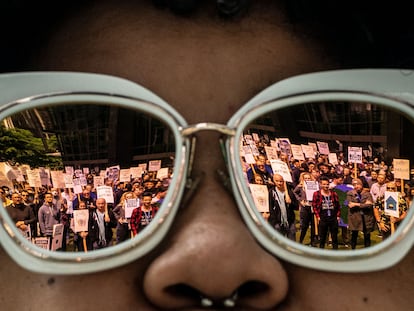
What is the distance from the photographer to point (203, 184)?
3.13ft

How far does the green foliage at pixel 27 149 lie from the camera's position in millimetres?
1048

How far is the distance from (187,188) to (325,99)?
27 cm

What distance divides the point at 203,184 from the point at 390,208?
38 cm

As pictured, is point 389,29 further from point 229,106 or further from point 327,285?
point 327,285

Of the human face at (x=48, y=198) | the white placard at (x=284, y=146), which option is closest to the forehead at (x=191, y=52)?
the white placard at (x=284, y=146)

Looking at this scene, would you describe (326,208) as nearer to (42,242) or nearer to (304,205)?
(304,205)

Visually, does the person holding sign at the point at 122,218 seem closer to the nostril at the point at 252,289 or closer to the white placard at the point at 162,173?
the white placard at the point at 162,173

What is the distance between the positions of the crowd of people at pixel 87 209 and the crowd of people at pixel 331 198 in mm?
219

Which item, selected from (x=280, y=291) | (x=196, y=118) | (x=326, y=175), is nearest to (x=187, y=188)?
(x=196, y=118)

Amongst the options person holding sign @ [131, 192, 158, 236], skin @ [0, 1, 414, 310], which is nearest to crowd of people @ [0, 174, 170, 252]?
person holding sign @ [131, 192, 158, 236]

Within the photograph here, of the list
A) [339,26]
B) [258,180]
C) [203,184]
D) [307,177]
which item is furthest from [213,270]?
[339,26]

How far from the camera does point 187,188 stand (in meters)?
0.95

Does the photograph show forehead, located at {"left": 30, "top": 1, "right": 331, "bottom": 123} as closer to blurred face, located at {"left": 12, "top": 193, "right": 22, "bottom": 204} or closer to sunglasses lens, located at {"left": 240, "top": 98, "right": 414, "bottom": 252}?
sunglasses lens, located at {"left": 240, "top": 98, "right": 414, "bottom": 252}

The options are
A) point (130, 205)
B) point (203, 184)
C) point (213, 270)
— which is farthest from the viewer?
point (130, 205)
